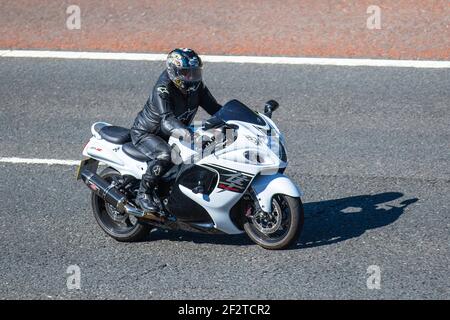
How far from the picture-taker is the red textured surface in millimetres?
14578

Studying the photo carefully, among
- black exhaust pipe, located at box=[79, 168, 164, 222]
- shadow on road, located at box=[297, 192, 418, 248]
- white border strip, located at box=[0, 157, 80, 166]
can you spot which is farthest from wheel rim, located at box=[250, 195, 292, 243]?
white border strip, located at box=[0, 157, 80, 166]

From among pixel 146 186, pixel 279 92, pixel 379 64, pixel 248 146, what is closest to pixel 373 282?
pixel 248 146

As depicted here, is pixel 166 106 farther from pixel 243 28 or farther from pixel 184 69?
pixel 243 28

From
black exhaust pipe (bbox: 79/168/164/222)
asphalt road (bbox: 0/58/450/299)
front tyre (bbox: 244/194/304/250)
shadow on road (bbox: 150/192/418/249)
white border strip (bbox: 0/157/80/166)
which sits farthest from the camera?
white border strip (bbox: 0/157/80/166)

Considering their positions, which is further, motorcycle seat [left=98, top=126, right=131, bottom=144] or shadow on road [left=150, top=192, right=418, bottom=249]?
motorcycle seat [left=98, top=126, right=131, bottom=144]

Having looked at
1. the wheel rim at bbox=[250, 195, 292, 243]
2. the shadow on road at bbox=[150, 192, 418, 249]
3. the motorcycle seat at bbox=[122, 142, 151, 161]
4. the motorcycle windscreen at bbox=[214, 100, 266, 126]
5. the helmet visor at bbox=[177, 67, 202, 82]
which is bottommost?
the shadow on road at bbox=[150, 192, 418, 249]

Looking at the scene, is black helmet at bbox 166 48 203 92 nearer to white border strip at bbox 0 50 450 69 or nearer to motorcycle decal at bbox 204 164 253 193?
motorcycle decal at bbox 204 164 253 193

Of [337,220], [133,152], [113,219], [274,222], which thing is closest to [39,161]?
[113,219]

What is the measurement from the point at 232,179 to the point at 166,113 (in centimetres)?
94

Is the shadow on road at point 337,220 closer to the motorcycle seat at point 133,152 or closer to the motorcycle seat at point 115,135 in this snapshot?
the motorcycle seat at point 133,152

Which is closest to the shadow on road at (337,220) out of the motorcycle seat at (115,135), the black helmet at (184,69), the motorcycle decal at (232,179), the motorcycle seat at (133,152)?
the motorcycle decal at (232,179)

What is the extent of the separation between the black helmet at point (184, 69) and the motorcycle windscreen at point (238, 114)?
16.5 inches

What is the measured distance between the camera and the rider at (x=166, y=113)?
29.1 feet

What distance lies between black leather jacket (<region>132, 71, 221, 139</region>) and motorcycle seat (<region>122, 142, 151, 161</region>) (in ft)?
0.51
